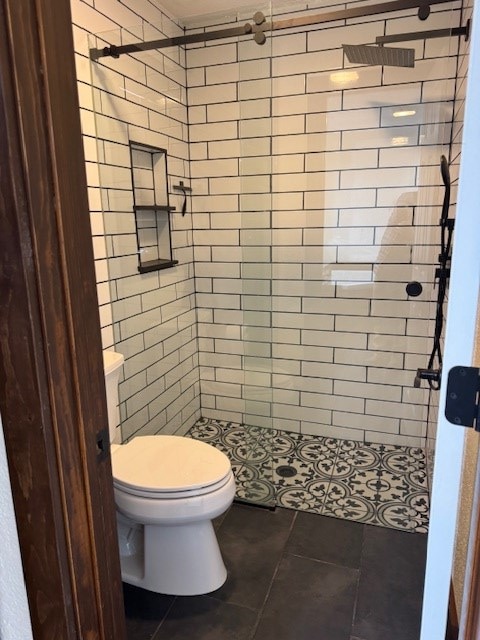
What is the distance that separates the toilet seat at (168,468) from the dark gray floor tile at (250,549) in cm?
43

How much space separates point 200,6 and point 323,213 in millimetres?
1281

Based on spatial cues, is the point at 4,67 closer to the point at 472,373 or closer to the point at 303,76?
the point at 472,373

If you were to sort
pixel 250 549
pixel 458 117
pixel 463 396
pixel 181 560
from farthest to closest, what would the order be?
pixel 458 117 → pixel 250 549 → pixel 181 560 → pixel 463 396

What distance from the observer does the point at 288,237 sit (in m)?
2.59

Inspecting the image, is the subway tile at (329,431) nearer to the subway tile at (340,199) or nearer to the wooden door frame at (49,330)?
the subway tile at (340,199)

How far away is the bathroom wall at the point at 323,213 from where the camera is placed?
2268 millimetres

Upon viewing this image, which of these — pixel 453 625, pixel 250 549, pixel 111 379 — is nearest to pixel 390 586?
pixel 453 625

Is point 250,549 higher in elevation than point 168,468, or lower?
lower

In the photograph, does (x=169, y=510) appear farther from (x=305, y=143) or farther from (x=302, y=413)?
(x=305, y=143)

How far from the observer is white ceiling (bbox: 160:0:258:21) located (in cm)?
228

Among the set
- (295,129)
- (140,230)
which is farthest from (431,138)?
(140,230)

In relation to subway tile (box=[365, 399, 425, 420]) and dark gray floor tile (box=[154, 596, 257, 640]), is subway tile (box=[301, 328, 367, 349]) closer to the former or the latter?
subway tile (box=[365, 399, 425, 420])

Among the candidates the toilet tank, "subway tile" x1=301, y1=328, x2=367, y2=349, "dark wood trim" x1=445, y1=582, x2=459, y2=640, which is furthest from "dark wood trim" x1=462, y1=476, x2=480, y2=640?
"subway tile" x1=301, y1=328, x2=367, y2=349

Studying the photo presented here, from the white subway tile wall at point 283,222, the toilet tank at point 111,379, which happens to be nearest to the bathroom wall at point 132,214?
the white subway tile wall at point 283,222
